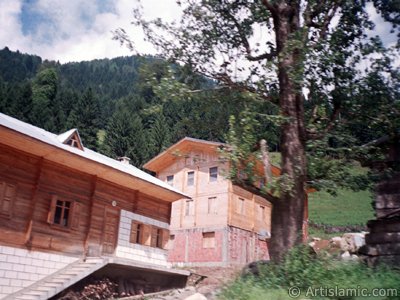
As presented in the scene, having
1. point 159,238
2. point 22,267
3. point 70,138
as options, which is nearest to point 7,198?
point 22,267

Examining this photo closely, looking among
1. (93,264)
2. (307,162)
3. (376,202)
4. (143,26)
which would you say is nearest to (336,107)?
(307,162)

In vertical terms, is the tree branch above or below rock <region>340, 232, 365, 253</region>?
above

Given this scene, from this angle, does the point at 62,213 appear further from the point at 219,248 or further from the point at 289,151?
the point at 219,248

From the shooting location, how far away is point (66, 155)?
1775cm

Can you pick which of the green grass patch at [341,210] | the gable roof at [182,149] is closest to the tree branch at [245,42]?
the gable roof at [182,149]

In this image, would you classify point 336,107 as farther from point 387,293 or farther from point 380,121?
point 387,293

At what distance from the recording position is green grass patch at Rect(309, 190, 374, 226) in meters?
51.5

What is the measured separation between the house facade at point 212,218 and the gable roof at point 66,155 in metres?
7.63

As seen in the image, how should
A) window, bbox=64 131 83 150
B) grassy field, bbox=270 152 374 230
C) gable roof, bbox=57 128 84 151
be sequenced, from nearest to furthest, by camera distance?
gable roof, bbox=57 128 84 151
window, bbox=64 131 83 150
grassy field, bbox=270 152 374 230

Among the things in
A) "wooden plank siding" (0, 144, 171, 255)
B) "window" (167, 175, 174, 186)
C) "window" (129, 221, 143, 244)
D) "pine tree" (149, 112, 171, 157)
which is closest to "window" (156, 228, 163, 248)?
"window" (129, 221, 143, 244)

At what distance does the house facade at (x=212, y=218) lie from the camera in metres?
30.0

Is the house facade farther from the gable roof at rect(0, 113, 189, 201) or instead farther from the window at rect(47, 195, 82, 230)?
the window at rect(47, 195, 82, 230)

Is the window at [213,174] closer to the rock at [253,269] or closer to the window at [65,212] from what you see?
the window at [65,212]

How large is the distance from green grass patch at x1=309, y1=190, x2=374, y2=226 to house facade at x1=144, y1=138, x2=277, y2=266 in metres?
21.4
